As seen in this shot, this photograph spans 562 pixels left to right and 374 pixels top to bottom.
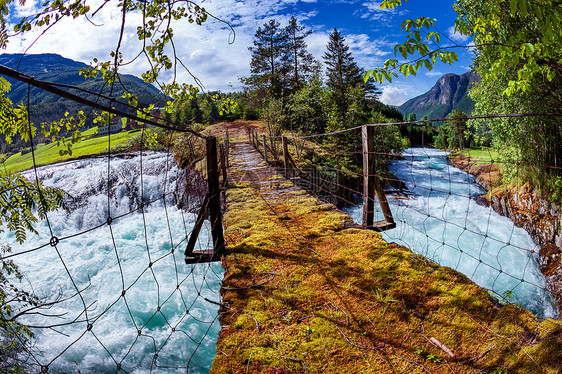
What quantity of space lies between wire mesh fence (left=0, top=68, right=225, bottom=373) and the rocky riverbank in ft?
23.8

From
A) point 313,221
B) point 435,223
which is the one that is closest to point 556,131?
point 435,223

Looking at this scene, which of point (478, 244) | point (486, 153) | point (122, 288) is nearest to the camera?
point (122, 288)

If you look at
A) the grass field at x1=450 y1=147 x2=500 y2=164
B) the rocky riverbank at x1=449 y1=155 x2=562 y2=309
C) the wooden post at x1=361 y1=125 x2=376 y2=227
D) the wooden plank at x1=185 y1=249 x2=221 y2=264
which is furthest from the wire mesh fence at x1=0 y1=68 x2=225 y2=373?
the rocky riverbank at x1=449 y1=155 x2=562 y2=309

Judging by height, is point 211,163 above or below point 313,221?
above

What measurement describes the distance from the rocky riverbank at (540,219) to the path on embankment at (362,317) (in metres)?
6.22

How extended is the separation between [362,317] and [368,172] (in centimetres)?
191

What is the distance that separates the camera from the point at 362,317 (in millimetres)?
2139

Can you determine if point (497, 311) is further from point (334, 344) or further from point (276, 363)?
point (276, 363)

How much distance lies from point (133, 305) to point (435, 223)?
1226 cm

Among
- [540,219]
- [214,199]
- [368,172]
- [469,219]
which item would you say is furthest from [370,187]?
[469,219]

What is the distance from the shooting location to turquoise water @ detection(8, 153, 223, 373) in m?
4.23

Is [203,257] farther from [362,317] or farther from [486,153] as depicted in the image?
[486,153]

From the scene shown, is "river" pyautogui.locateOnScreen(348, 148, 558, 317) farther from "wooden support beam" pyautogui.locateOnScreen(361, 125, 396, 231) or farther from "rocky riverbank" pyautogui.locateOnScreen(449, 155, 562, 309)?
"wooden support beam" pyautogui.locateOnScreen(361, 125, 396, 231)

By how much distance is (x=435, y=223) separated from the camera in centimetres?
1264
